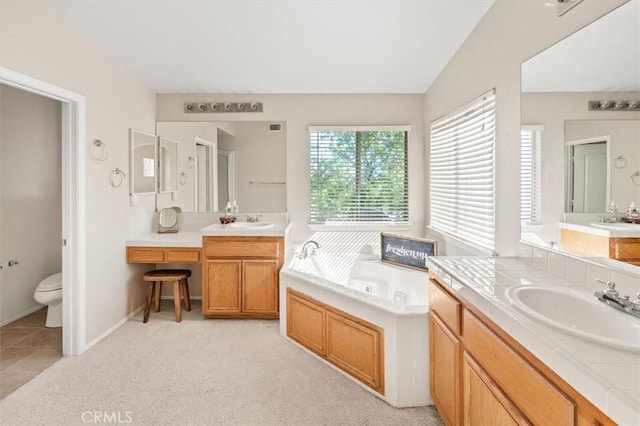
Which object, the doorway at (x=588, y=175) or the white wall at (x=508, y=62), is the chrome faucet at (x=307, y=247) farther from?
the doorway at (x=588, y=175)

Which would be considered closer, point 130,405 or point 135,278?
point 130,405

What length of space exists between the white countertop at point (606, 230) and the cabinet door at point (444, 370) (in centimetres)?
77

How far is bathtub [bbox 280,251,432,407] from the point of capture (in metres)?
1.87

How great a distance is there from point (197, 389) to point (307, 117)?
2.77m

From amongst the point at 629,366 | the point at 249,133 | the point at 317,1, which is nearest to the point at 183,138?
the point at 249,133

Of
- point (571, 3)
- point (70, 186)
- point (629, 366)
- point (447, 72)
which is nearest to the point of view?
point (629, 366)

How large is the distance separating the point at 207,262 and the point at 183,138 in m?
1.54

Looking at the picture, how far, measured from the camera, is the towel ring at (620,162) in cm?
128

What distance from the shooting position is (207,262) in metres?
3.13

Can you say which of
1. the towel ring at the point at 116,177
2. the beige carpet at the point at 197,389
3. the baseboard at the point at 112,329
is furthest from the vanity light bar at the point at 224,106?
the beige carpet at the point at 197,389

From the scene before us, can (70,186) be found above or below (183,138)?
below

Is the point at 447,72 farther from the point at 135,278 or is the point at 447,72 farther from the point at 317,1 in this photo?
the point at 135,278

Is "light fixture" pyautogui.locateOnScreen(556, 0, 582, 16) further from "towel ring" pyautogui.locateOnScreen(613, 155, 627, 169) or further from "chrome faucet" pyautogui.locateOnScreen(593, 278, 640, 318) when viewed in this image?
"chrome faucet" pyautogui.locateOnScreen(593, 278, 640, 318)

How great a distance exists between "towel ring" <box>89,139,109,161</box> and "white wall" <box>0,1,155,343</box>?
5cm
